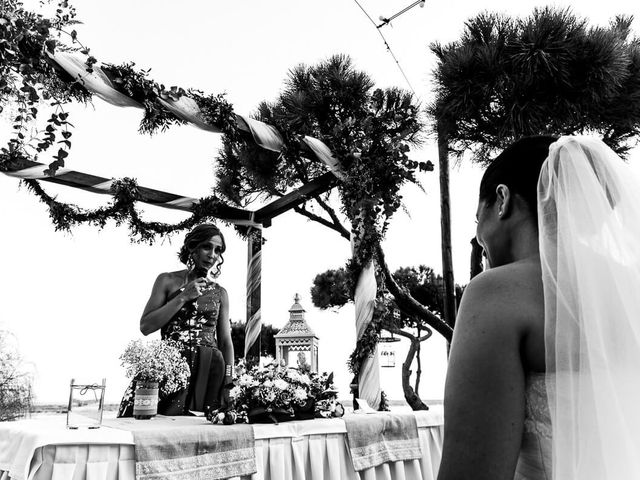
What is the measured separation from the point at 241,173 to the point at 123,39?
4007 millimetres

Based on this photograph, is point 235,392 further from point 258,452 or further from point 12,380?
point 12,380

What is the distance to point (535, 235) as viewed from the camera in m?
1.34

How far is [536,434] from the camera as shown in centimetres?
119

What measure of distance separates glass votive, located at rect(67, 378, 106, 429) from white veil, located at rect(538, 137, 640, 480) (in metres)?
1.96

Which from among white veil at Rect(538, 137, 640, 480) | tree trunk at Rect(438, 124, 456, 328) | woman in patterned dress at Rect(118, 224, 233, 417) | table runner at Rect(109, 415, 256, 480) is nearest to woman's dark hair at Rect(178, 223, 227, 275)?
woman in patterned dress at Rect(118, 224, 233, 417)

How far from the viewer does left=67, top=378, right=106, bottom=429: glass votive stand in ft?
7.85

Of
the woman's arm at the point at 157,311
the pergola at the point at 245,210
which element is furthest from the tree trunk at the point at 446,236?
the woman's arm at the point at 157,311

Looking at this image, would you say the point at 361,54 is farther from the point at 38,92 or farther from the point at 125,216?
the point at 38,92

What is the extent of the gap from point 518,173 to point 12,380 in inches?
419

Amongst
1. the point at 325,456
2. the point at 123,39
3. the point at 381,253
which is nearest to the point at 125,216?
the point at 123,39

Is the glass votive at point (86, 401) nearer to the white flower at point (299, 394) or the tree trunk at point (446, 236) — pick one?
the white flower at point (299, 394)

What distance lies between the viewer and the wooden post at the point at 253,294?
25.6 ft

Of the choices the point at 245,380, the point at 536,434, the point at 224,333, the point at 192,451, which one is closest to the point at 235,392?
the point at 245,380

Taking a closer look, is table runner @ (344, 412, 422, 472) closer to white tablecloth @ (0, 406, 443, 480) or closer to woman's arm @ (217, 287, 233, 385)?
white tablecloth @ (0, 406, 443, 480)
